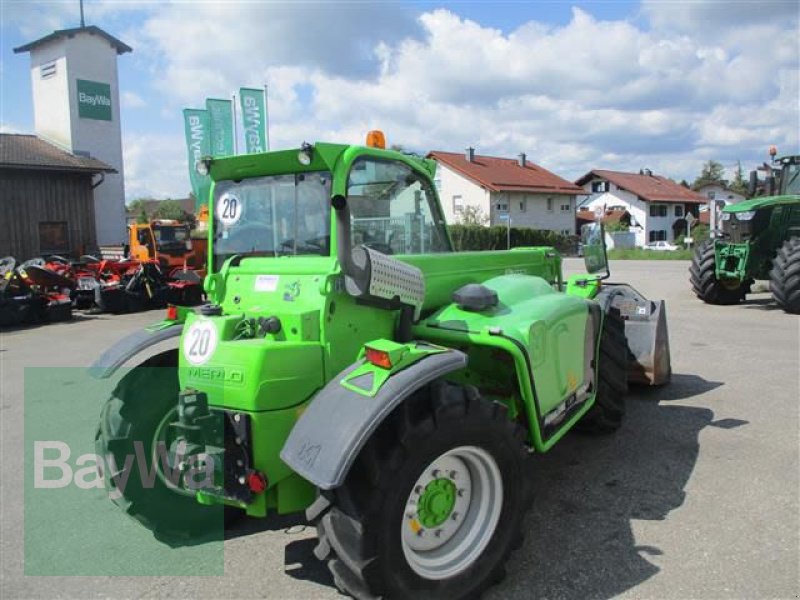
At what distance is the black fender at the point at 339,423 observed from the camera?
256cm

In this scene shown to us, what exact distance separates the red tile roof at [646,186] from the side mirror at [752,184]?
42228 mm

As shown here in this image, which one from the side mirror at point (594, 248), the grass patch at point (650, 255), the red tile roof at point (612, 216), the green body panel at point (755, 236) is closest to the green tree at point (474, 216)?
the grass patch at point (650, 255)

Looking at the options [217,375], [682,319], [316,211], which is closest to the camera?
[217,375]

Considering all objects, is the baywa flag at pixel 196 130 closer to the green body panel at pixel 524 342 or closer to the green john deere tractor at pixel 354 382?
the green john deere tractor at pixel 354 382

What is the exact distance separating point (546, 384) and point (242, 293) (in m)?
1.82

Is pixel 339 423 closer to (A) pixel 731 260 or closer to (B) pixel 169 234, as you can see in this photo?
(A) pixel 731 260

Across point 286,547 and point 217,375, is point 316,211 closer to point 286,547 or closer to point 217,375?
point 217,375

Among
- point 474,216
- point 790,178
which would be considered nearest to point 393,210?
point 790,178

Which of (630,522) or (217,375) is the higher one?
(217,375)

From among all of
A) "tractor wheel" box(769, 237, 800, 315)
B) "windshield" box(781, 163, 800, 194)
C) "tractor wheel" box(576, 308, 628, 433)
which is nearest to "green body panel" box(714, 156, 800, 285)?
"tractor wheel" box(769, 237, 800, 315)

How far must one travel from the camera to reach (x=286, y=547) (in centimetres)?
366

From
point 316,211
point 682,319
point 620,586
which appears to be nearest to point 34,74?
point 682,319

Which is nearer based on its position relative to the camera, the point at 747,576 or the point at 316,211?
the point at 747,576

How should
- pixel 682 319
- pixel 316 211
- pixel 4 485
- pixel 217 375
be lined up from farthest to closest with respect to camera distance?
pixel 682 319
pixel 4 485
pixel 316 211
pixel 217 375
